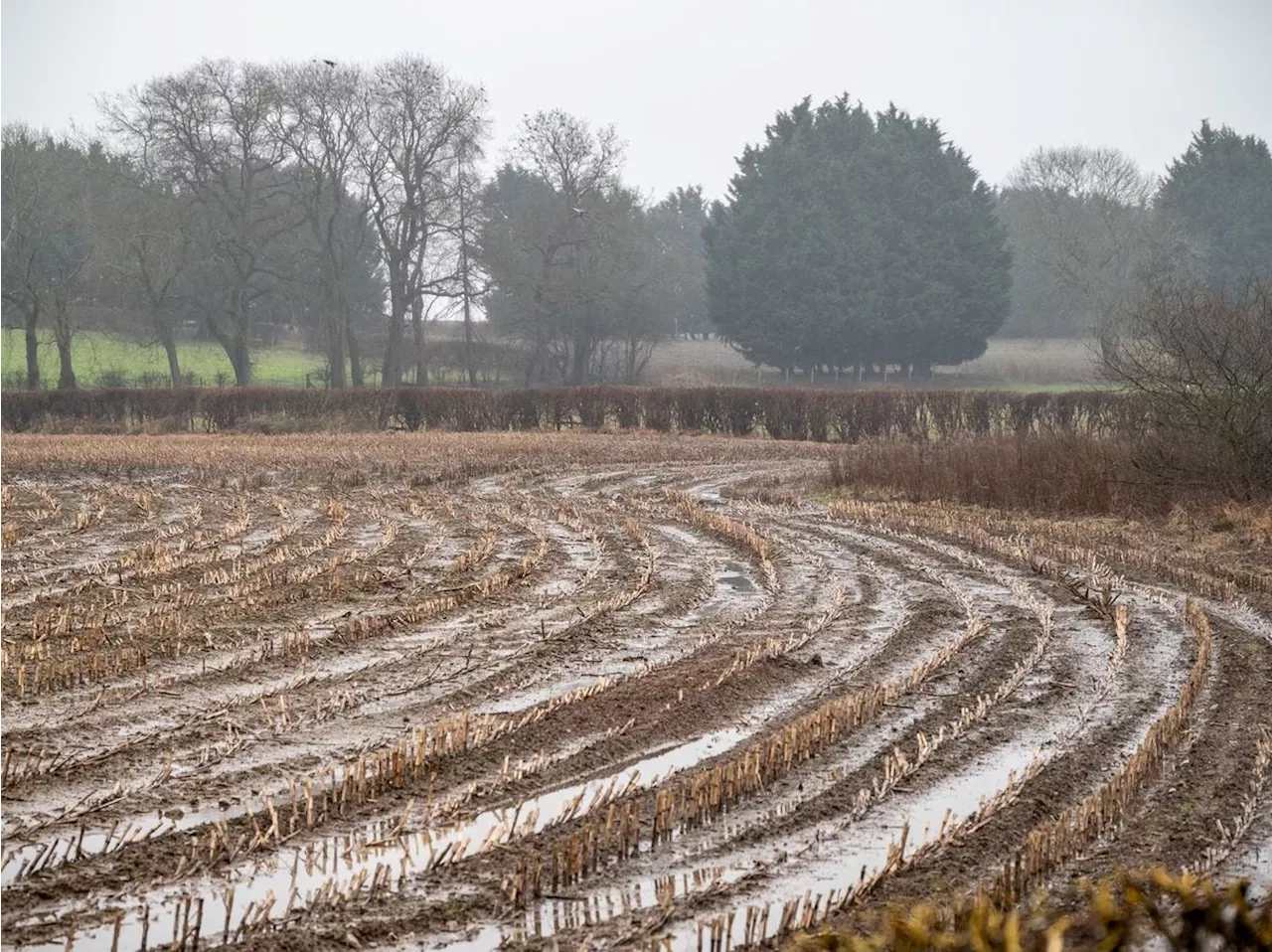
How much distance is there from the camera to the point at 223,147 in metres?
53.1

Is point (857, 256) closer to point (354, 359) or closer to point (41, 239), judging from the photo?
point (354, 359)

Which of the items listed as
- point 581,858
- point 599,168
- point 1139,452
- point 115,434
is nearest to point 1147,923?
point 581,858

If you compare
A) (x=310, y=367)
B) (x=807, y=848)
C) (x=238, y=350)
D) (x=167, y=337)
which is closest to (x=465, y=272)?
(x=238, y=350)

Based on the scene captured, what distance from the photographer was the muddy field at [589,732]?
5.75 meters

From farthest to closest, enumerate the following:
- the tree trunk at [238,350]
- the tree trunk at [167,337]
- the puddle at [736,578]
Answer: the tree trunk at [238,350], the tree trunk at [167,337], the puddle at [736,578]

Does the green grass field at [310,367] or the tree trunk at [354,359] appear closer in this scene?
the tree trunk at [354,359]

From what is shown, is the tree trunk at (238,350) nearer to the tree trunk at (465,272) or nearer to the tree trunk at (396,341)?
the tree trunk at (396,341)

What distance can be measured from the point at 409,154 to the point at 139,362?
1734 centimetres

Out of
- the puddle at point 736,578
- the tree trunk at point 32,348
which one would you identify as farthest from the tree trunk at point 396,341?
the puddle at point 736,578

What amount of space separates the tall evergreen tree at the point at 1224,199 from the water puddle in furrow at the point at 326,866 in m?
67.2

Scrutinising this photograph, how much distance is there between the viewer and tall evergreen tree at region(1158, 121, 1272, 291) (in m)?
68.9

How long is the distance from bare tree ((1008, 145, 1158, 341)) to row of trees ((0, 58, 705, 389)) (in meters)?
22.4

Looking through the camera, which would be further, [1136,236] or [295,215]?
[1136,236]

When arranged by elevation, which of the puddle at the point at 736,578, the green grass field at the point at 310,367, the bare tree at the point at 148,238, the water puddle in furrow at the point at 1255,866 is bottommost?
the puddle at the point at 736,578
